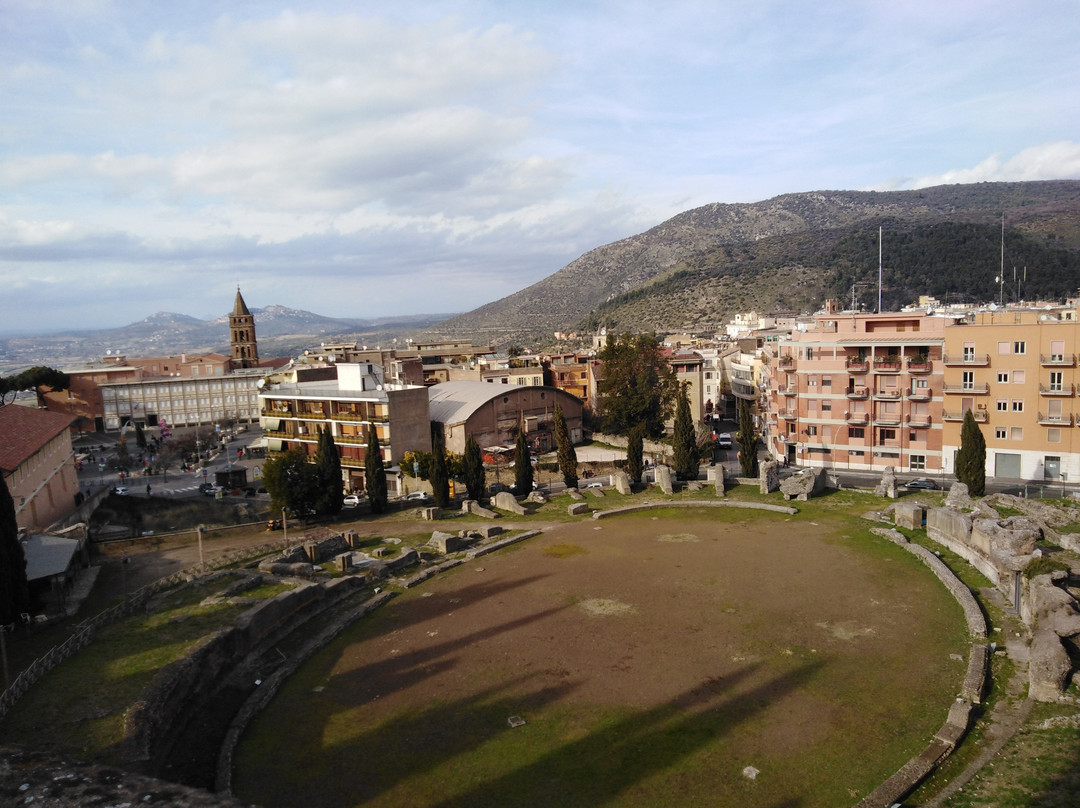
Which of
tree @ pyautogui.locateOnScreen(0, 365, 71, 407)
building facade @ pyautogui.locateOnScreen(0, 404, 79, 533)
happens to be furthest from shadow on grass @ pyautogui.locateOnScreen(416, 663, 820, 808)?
tree @ pyautogui.locateOnScreen(0, 365, 71, 407)

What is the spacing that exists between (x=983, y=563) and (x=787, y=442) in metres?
25.0

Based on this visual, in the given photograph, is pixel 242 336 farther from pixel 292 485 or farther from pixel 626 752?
pixel 626 752

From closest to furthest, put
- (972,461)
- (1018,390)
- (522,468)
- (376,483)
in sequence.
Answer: (972,461), (376,483), (1018,390), (522,468)

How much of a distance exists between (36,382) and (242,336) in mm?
28194

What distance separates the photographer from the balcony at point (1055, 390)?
125ft

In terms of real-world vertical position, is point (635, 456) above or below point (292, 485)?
below

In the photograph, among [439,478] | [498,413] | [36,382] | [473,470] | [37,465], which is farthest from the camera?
[36,382]

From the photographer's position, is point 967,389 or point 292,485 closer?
point 292,485

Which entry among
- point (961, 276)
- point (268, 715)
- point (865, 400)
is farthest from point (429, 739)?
point (961, 276)

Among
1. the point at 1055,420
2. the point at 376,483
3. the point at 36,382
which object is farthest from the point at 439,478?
the point at 36,382

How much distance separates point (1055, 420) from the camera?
126 ft

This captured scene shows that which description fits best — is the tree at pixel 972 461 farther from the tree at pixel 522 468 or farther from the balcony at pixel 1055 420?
the tree at pixel 522 468

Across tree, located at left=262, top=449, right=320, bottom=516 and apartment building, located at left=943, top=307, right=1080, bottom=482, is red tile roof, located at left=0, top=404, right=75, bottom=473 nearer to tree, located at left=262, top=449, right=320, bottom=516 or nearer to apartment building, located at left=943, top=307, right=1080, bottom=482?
tree, located at left=262, top=449, right=320, bottom=516

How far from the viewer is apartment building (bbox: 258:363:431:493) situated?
149ft
